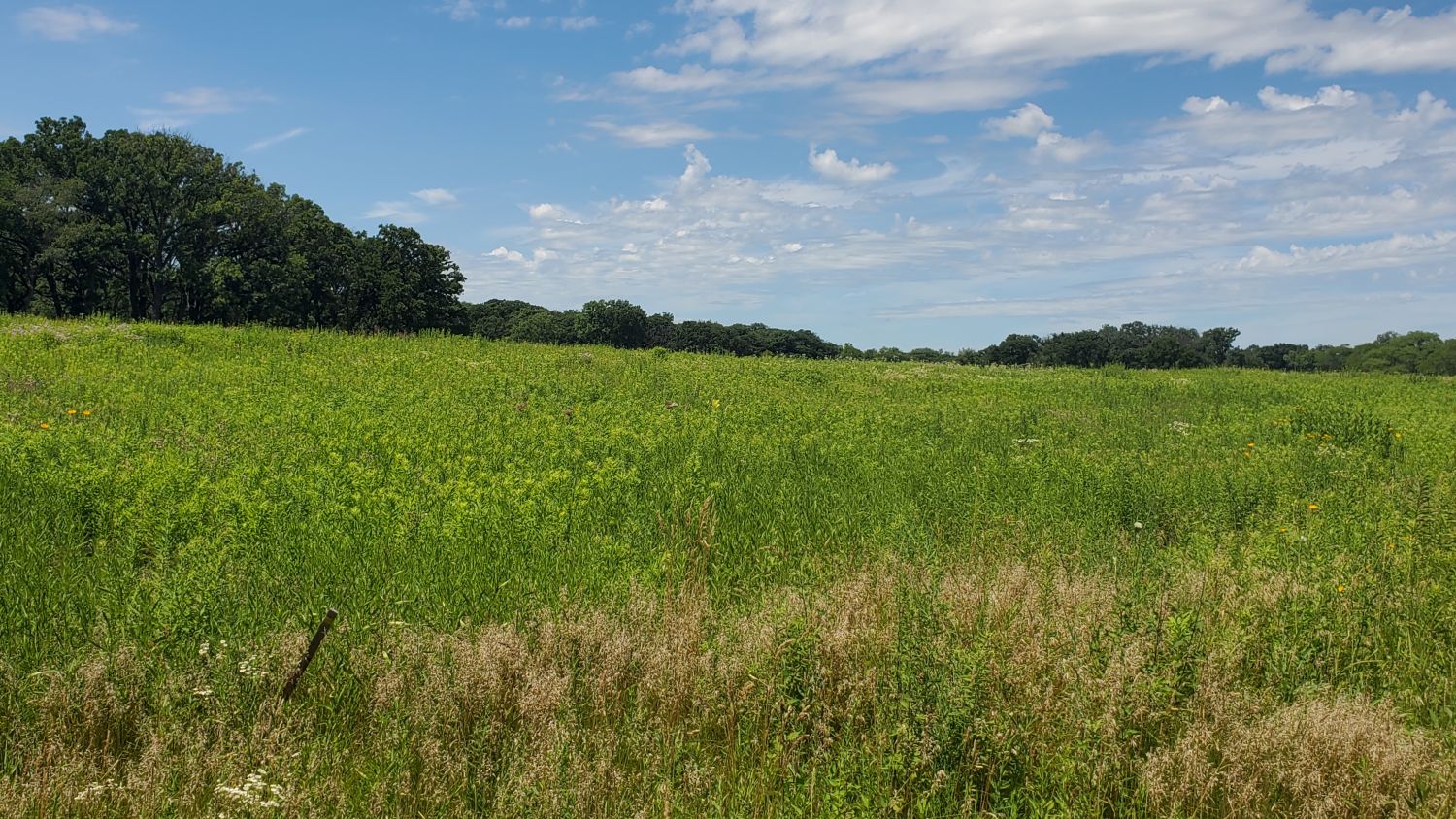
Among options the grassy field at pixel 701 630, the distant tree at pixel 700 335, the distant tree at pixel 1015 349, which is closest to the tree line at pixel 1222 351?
the distant tree at pixel 1015 349

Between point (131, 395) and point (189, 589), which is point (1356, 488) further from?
point (131, 395)

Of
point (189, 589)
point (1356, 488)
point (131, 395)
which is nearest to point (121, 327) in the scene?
point (131, 395)

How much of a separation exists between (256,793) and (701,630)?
2.34m

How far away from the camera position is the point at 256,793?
3.35 m

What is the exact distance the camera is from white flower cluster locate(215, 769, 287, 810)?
324cm

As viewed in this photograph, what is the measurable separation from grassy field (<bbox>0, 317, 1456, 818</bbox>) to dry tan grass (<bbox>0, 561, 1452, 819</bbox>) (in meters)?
0.02

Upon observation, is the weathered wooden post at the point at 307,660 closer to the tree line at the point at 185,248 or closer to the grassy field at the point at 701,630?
the grassy field at the point at 701,630

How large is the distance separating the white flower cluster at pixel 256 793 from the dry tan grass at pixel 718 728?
0.04 feet

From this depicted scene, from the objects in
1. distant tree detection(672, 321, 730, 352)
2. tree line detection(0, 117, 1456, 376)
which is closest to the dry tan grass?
tree line detection(0, 117, 1456, 376)

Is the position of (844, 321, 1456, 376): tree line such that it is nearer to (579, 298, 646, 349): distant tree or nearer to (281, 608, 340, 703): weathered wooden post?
(579, 298, 646, 349): distant tree

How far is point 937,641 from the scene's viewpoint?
4.53 meters

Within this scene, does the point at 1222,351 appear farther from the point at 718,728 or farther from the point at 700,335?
the point at 718,728

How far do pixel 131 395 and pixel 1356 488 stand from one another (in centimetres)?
1537

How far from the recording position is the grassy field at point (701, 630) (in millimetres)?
3646
